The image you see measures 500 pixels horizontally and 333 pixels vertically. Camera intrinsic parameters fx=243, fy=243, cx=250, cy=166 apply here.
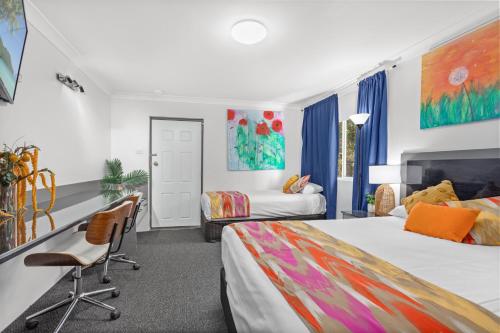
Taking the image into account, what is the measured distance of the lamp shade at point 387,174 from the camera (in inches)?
104

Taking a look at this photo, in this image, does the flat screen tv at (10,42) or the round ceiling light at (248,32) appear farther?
the round ceiling light at (248,32)

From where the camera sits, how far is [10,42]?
167 centimetres

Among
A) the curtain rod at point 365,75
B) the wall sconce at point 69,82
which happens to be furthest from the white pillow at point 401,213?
the wall sconce at point 69,82

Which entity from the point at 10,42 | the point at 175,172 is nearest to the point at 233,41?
the point at 10,42

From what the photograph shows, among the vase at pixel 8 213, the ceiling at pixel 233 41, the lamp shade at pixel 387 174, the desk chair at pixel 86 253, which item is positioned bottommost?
the desk chair at pixel 86 253

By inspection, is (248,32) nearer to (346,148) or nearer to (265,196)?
(265,196)

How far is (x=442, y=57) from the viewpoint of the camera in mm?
2396

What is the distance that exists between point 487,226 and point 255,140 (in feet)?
12.4

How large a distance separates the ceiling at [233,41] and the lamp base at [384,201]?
1.59 meters

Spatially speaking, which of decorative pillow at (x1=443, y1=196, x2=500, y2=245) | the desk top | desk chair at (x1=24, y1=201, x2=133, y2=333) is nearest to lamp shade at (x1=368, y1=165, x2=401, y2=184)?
decorative pillow at (x1=443, y1=196, x2=500, y2=245)

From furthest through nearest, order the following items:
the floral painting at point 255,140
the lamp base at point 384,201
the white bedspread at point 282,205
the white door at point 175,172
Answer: the floral painting at point 255,140 < the white door at point 175,172 < the white bedspread at point 282,205 < the lamp base at point 384,201

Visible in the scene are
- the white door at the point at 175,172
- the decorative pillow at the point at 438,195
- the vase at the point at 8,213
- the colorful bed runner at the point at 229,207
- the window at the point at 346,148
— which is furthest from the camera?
the white door at the point at 175,172

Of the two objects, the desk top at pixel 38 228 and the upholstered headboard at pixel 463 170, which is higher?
the upholstered headboard at pixel 463 170

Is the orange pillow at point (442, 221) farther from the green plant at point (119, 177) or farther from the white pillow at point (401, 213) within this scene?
the green plant at point (119, 177)
